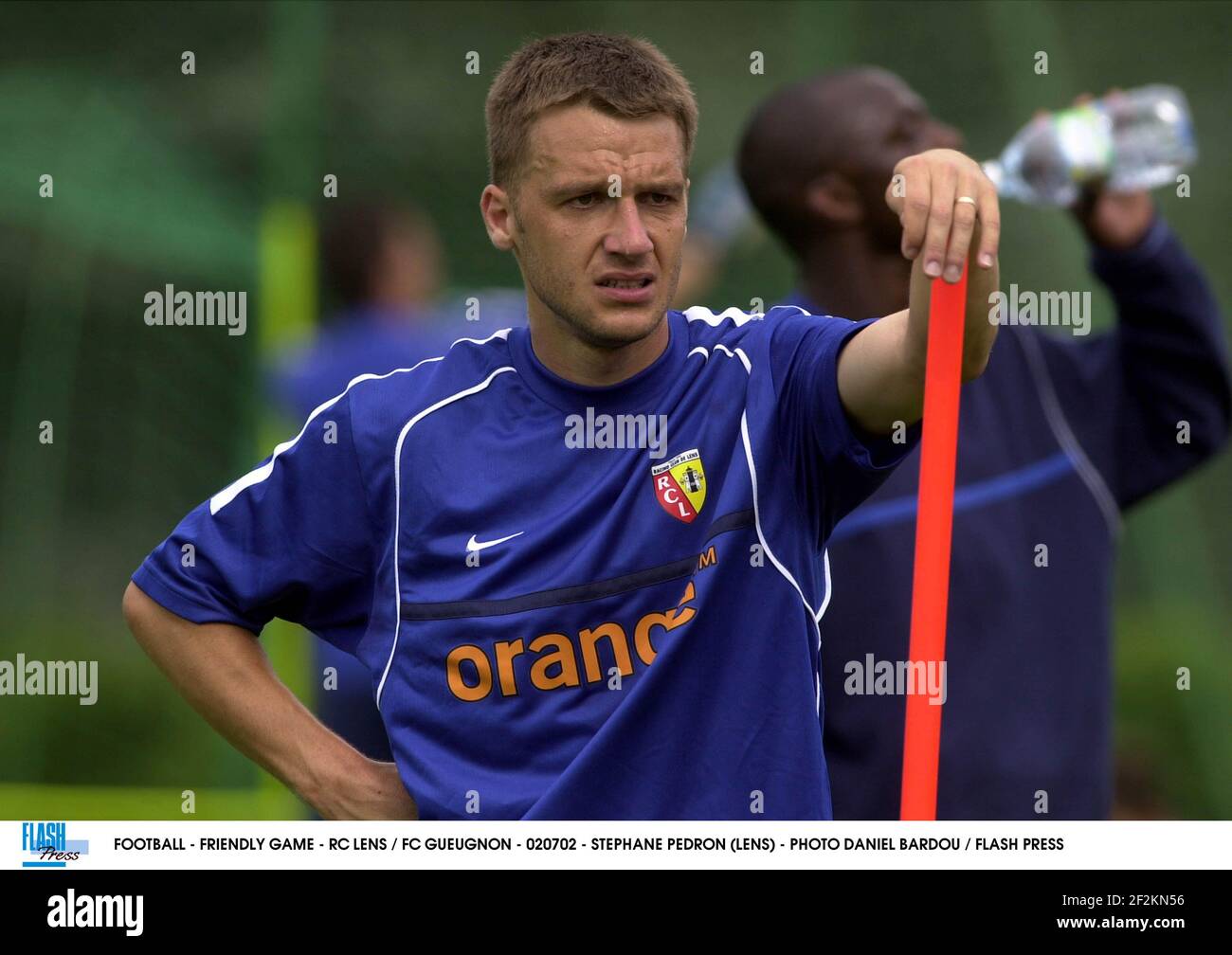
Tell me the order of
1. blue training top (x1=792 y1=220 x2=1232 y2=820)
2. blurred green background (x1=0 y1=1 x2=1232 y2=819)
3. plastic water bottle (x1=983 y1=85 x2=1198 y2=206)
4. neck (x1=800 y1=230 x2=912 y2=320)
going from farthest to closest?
1. blurred green background (x1=0 y1=1 x2=1232 y2=819)
2. plastic water bottle (x1=983 y1=85 x2=1198 y2=206)
3. neck (x1=800 y1=230 x2=912 y2=320)
4. blue training top (x1=792 y1=220 x2=1232 y2=820)

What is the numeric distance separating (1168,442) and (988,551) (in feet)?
1.65

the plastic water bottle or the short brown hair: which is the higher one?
the plastic water bottle

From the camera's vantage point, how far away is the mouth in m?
1.88

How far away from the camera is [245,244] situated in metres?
4.62

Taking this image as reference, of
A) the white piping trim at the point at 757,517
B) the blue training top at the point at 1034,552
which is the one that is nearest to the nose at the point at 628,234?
the white piping trim at the point at 757,517

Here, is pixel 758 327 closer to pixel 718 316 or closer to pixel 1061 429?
pixel 718 316

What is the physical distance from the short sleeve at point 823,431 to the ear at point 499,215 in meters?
0.35

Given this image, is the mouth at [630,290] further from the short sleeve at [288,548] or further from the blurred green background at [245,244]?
the blurred green background at [245,244]

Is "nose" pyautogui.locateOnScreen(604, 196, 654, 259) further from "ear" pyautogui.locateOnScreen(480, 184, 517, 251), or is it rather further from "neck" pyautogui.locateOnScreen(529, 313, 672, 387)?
Result: "ear" pyautogui.locateOnScreen(480, 184, 517, 251)

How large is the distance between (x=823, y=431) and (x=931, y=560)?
17 centimetres

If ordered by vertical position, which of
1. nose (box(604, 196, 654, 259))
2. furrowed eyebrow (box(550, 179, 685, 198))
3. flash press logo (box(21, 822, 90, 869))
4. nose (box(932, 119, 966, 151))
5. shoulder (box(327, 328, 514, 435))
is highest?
nose (box(932, 119, 966, 151))

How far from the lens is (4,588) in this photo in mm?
4594

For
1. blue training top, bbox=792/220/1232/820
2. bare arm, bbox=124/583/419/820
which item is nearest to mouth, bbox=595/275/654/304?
bare arm, bbox=124/583/419/820

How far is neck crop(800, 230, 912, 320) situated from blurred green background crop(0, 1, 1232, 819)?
180 centimetres
